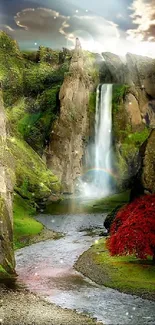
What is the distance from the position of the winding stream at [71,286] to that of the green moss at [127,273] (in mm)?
1043

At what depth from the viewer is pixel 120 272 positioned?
30.8 m

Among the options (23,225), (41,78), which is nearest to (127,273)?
(23,225)

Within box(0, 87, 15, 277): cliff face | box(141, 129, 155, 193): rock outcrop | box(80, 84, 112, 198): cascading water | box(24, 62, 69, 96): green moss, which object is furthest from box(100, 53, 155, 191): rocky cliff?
box(0, 87, 15, 277): cliff face

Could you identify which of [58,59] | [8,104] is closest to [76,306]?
[8,104]

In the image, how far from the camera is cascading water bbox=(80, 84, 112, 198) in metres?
107

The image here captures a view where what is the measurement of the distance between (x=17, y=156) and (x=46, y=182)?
8965 millimetres

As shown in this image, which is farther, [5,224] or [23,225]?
[23,225]

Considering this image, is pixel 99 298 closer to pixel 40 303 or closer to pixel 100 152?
pixel 40 303

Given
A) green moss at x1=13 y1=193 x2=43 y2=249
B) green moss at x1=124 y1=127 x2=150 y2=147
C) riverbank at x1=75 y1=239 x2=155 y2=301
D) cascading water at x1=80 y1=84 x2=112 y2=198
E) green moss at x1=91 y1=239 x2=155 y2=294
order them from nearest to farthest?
riverbank at x1=75 y1=239 x2=155 y2=301
green moss at x1=91 y1=239 x2=155 y2=294
green moss at x1=13 y1=193 x2=43 y2=249
cascading water at x1=80 y1=84 x2=112 y2=198
green moss at x1=124 y1=127 x2=150 y2=147

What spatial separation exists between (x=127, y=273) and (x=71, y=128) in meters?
78.4

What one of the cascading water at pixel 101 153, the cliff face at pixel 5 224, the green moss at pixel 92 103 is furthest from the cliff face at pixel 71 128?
the cliff face at pixel 5 224

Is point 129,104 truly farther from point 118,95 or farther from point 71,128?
point 71,128

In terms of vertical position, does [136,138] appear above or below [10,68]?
below

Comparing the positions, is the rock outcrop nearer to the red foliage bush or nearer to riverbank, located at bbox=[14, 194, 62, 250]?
the red foliage bush
